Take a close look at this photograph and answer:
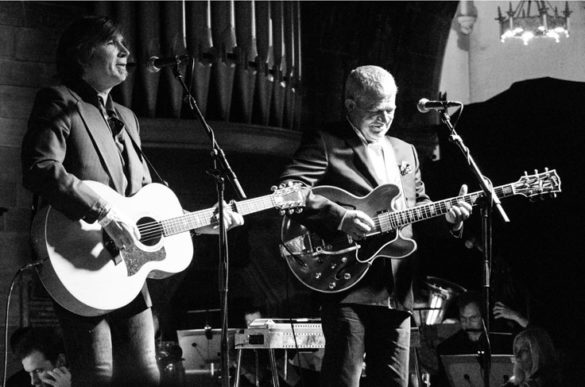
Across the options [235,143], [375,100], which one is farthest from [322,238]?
[235,143]

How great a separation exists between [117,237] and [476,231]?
3557 millimetres

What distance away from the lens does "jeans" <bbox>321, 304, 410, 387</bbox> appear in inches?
164

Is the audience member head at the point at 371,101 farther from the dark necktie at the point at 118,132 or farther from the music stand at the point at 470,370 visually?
the music stand at the point at 470,370

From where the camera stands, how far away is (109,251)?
3.90 metres

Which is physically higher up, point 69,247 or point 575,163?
point 575,163

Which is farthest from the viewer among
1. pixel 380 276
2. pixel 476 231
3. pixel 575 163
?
pixel 476 231

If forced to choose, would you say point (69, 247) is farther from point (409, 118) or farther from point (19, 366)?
point (409, 118)

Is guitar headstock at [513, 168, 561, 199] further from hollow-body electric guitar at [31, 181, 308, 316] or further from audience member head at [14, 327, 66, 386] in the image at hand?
audience member head at [14, 327, 66, 386]

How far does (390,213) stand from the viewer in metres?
4.41

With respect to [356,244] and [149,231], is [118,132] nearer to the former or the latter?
[149,231]

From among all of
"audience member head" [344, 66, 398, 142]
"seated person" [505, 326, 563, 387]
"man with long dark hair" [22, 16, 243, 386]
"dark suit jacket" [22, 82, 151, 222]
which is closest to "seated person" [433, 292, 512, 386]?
"seated person" [505, 326, 563, 387]

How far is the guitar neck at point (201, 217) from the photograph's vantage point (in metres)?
4.13

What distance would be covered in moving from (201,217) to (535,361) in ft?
8.58

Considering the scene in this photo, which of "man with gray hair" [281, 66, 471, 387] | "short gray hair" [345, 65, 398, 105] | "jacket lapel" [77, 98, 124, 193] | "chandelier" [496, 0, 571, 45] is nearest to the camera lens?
"jacket lapel" [77, 98, 124, 193]
